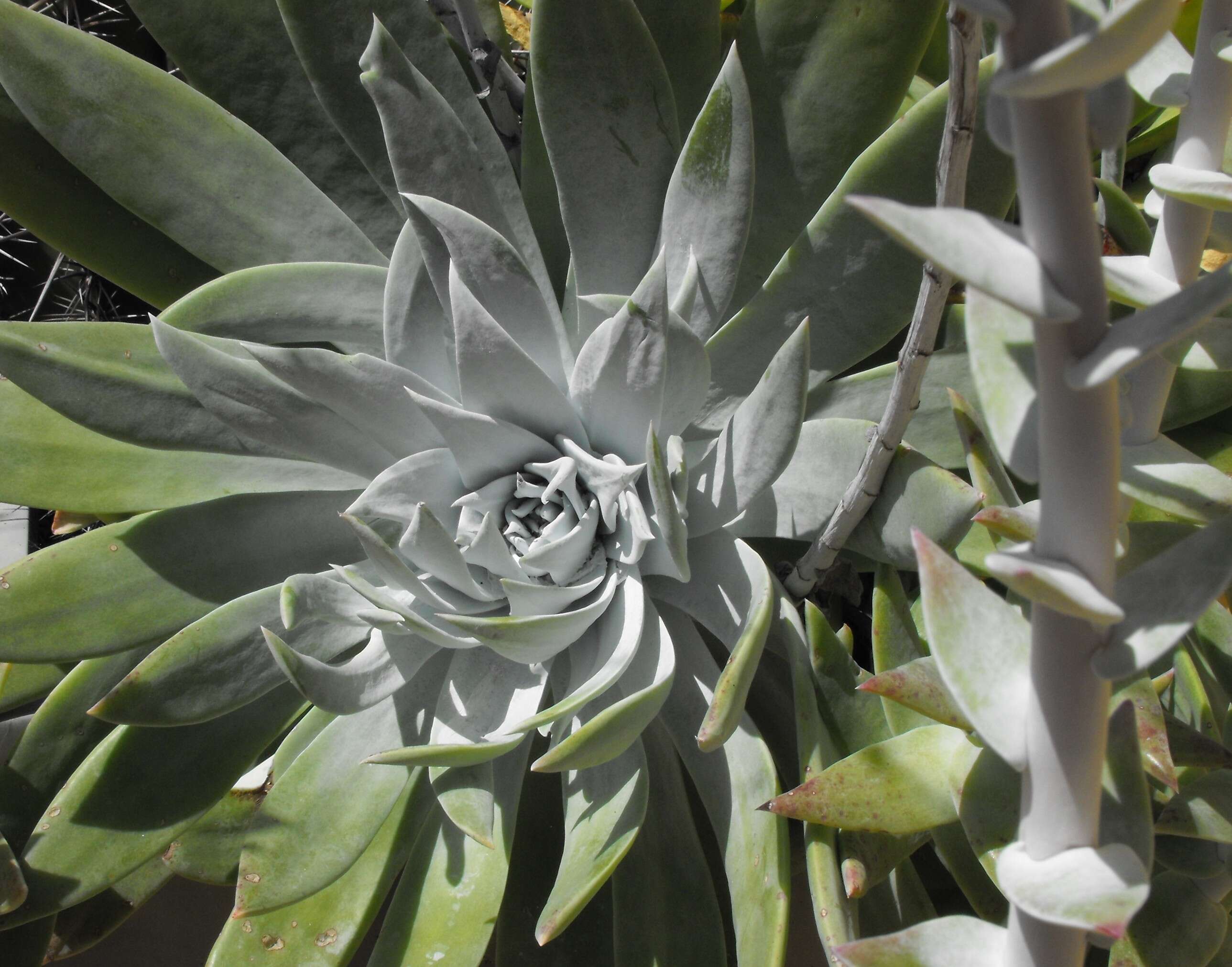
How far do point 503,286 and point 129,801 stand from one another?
53 cm

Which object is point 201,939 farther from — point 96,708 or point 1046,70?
point 1046,70

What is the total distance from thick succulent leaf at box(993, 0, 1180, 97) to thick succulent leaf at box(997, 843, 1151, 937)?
0.22m

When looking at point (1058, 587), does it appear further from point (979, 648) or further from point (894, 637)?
point (894, 637)

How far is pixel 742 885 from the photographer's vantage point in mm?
626

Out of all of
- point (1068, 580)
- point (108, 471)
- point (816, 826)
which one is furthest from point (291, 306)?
point (1068, 580)

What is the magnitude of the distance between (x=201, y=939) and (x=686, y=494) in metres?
0.76

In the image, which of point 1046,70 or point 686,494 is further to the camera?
point 686,494

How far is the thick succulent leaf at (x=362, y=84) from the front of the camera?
0.77m

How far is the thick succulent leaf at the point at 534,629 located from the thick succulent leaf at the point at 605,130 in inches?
11.1

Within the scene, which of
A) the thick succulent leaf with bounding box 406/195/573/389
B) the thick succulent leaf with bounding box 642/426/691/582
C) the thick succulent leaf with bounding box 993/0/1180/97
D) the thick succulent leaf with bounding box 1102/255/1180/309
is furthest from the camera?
the thick succulent leaf with bounding box 406/195/573/389

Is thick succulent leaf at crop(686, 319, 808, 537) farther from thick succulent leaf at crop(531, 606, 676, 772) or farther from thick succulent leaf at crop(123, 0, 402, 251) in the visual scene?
thick succulent leaf at crop(123, 0, 402, 251)

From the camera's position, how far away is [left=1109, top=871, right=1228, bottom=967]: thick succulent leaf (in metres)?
0.54

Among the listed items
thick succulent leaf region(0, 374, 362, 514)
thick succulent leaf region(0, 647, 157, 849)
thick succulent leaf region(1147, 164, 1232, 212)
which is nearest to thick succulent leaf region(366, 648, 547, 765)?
thick succulent leaf region(0, 374, 362, 514)

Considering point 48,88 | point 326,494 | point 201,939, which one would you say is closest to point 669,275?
point 326,494
